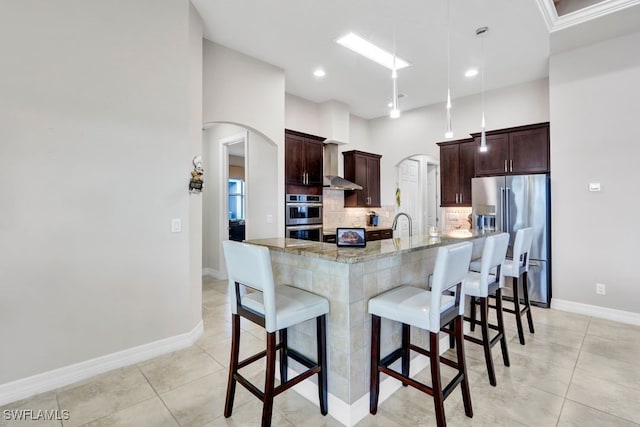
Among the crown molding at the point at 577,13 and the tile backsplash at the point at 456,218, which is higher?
the crown molding at the point at 577,13

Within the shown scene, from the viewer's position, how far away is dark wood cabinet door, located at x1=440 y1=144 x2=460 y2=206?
513 cm

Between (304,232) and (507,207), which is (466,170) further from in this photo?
(304,232)

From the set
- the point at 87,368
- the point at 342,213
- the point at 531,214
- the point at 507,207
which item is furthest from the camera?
the point at 342,213

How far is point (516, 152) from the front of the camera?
4344mm

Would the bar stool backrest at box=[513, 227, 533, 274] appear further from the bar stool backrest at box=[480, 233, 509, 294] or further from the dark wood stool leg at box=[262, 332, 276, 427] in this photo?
the dark wood stool leg at box=[262, 332, 276, 427]

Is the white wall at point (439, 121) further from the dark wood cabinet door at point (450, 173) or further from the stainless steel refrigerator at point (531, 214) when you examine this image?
the stainless steel refrigerator at point (531, 214)

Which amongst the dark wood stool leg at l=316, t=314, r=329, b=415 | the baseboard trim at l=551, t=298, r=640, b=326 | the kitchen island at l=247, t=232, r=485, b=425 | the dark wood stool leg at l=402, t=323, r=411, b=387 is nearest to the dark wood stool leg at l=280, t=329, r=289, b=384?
the kitchen island at l=247, t=232, r=485, b=425

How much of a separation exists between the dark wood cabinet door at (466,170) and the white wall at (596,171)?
113cm

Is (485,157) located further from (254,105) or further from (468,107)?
(254,105)

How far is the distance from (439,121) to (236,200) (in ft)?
16.7

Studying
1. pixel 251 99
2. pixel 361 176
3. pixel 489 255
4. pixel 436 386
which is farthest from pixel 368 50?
pixel 436 386

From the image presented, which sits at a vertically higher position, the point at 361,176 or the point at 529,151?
the point at 529,151

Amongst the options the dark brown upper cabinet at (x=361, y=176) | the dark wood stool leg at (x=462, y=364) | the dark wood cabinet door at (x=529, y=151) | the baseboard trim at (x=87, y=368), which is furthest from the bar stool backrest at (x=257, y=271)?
the dark brown upper cabinet at (x=361, y=176)

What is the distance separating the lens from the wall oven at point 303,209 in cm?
457
